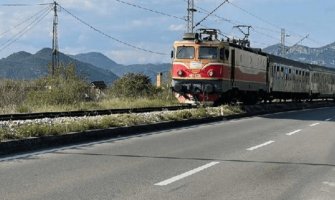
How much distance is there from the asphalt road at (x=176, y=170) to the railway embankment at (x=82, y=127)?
2.31ft

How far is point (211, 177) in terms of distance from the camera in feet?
31.0

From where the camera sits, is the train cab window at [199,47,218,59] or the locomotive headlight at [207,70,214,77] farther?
the train cab window at [199,47,218,59]

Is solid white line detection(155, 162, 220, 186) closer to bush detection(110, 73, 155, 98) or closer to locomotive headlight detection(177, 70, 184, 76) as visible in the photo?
locomotive headlight detection(177, 70, 184, 76)

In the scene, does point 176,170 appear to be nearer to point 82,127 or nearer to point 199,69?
point 82,127

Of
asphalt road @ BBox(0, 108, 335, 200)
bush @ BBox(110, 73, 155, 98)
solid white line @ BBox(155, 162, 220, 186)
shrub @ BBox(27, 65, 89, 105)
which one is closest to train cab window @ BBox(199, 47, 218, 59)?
shrub @ BBox(27, 65, 89, 105)

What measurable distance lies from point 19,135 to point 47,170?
370cm

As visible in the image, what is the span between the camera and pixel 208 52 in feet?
94.1

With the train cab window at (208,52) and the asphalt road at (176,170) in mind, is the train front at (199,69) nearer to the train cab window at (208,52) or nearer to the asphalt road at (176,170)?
the train cab window at (208,52)

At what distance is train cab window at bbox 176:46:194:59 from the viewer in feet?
→ 95.6

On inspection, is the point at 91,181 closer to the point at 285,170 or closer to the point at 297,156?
the point at 285,170

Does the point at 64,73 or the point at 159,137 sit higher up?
the point at 64,73

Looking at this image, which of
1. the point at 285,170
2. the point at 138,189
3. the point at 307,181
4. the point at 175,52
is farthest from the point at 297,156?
the point at 175,52

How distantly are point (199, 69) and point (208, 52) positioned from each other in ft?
3.20

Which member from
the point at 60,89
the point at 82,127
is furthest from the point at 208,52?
the point at 82,127
